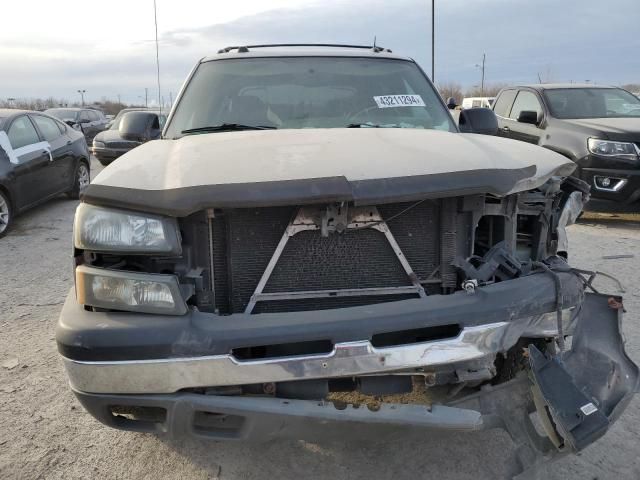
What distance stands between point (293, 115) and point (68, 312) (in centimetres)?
190

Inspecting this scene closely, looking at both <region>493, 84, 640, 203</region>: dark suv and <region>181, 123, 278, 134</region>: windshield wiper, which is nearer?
<region>181, 123, 278, 134</region>: windshield wiper

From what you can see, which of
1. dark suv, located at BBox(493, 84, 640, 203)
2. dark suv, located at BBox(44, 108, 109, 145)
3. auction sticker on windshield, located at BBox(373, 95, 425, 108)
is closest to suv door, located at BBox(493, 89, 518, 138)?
dark suv, located at BBox(493, 84, 640, 203)

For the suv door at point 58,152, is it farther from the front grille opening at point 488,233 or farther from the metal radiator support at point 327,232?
the front grille opening at point 488,233

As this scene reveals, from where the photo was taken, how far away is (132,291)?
6.80ft

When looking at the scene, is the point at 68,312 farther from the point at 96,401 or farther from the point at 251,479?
the point at 251,479

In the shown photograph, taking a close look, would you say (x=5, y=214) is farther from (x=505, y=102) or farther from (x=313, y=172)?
(x=505, y=102)

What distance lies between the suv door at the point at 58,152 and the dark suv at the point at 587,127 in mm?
7009

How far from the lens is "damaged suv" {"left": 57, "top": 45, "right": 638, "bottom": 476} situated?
2.02 meters

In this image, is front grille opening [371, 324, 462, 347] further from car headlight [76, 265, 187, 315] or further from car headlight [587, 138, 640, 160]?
car headlight [587, 138, 640, 160]

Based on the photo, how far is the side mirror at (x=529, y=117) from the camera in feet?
27.0

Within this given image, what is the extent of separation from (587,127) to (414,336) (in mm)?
6296

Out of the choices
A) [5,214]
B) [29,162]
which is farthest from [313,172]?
[29,162]

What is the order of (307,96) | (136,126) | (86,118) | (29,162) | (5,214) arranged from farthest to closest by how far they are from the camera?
(86,118) < (29,162) < (5,214) < (136,126) < (307,96)

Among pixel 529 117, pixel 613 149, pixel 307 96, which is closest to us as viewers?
pixel 307 96
